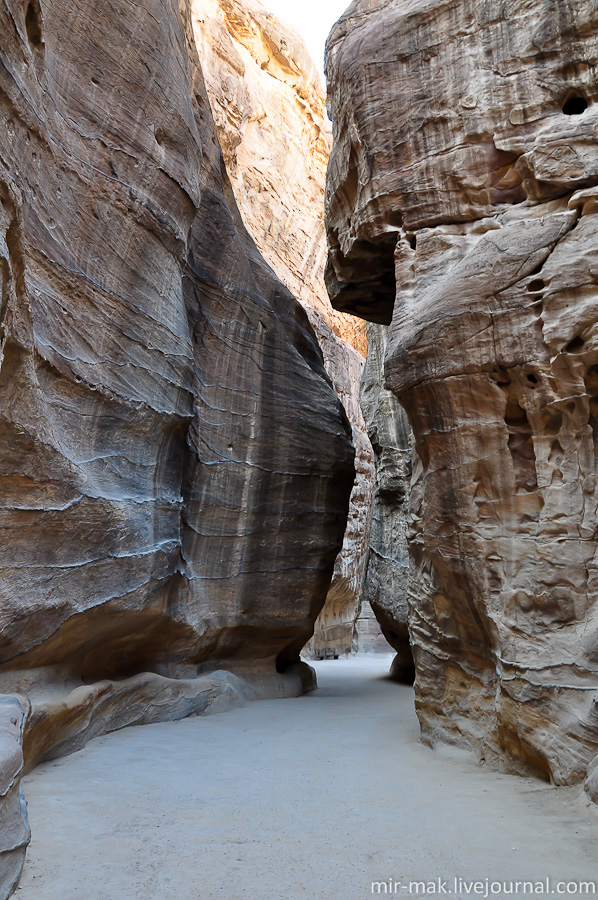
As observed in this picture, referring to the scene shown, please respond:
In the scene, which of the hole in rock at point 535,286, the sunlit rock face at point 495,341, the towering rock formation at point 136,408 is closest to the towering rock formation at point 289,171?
the towering rock formation at point 136,408

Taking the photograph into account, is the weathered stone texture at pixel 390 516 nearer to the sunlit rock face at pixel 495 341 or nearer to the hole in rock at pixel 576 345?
the sunlit rock face at pixel 495 341

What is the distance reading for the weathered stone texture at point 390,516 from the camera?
516 inches

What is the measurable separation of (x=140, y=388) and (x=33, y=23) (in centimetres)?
368

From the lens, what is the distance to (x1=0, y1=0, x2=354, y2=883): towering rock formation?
5.61 metres

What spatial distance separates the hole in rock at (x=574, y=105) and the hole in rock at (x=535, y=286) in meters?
2.29

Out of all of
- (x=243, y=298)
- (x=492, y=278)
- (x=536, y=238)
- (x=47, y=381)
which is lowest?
(x=47, y=381)

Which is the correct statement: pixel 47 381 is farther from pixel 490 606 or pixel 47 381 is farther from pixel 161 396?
pixel 490 606

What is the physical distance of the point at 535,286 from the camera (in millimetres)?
6031

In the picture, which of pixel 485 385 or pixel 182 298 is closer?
pixel 485 385

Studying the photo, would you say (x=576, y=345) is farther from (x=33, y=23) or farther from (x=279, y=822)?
(x=33, y=23)

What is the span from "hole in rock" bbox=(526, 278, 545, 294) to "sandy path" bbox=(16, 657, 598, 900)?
430 centimetres

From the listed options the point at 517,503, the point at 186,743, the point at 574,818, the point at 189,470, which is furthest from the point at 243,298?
the point at 574,818

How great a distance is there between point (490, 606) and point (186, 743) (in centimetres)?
341

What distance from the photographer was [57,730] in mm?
5578
